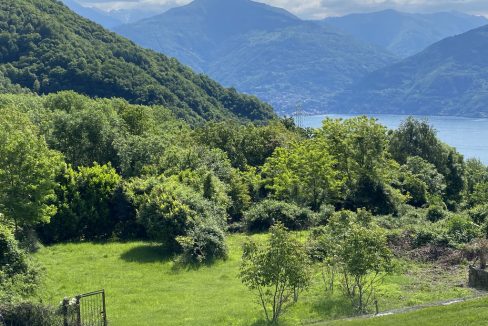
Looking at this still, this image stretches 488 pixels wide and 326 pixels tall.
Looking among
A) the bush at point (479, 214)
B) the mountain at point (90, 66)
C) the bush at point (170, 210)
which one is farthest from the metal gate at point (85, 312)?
the mountain at point (90, 66)

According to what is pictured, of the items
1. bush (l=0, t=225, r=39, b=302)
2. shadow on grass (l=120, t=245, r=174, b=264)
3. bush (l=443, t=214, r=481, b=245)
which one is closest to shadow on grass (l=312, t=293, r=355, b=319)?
shadow on grass (l=120, t=245, r=174, b=264)

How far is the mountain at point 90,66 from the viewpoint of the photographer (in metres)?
107

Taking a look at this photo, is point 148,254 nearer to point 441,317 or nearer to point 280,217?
point 280,217

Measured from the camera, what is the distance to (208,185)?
4216cm

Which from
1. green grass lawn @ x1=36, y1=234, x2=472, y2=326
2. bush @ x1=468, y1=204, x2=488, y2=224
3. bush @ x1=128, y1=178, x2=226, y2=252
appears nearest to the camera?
green grass lawn @ x1=36, y1=234, x2=472, y2=326

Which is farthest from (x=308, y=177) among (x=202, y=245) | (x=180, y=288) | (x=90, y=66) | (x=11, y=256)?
(x=90, y=66)

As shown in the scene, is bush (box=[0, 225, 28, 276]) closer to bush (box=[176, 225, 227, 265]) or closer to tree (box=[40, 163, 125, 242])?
bush (box=[176, 225, 227, 265])

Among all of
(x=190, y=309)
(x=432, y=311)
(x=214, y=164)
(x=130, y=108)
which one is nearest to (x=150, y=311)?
(x=190, y=309)

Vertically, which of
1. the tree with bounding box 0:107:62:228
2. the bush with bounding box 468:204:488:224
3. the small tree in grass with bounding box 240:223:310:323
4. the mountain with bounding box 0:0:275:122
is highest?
the mountain with bounding box 0:0:275:122

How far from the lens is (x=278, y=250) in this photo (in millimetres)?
19656

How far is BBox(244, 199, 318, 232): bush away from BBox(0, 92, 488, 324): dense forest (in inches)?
3.4

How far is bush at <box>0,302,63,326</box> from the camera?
58.6ft

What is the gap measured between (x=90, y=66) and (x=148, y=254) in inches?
3334

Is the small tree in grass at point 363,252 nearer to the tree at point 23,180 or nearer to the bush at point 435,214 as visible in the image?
the tree at point 23,180
